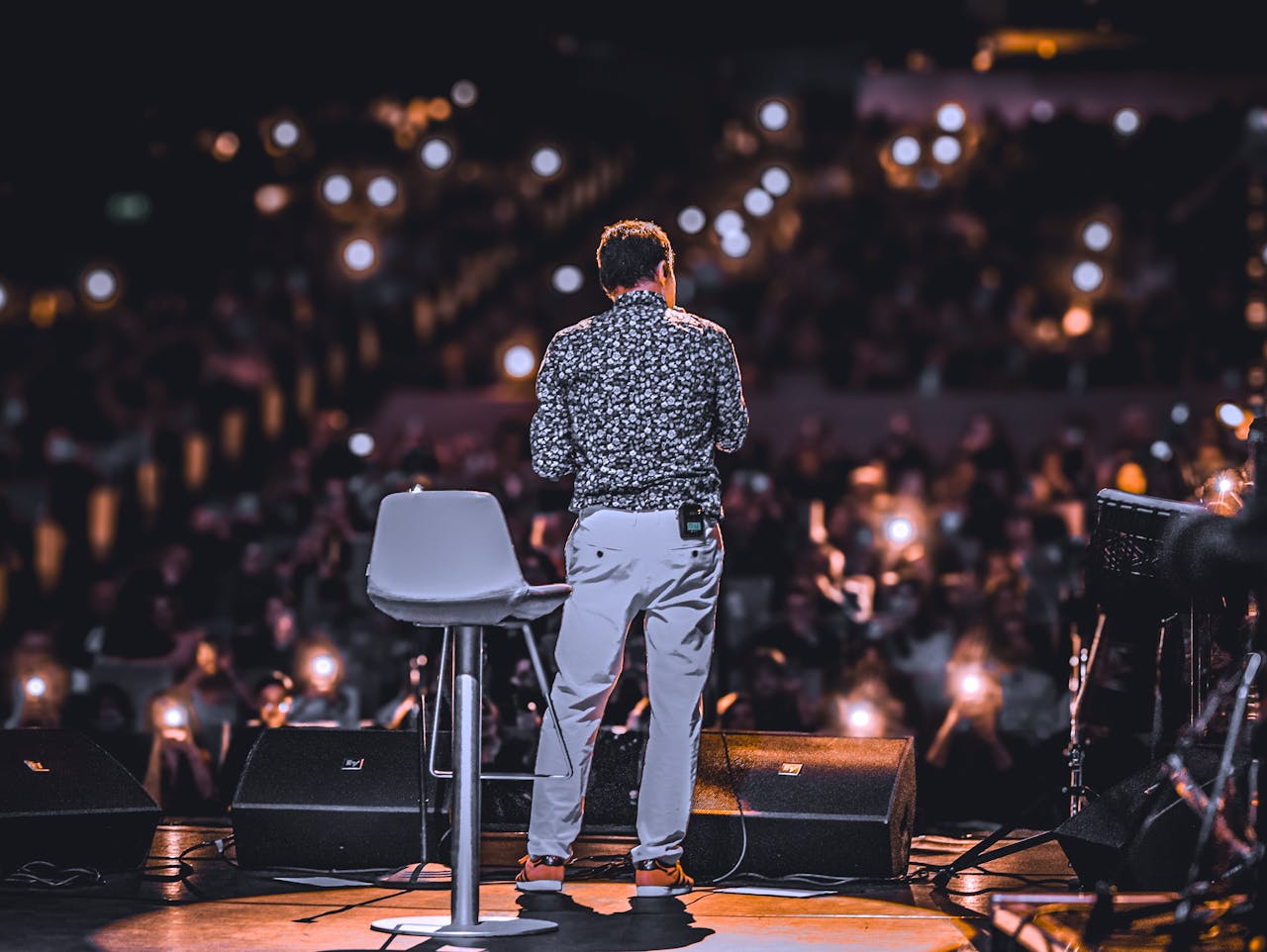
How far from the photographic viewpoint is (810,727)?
8.36 metres

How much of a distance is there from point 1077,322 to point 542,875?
1146cm

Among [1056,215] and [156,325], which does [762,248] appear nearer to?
[1056,215]

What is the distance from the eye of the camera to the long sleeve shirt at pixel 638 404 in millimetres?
4652

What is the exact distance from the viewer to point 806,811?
5.07m

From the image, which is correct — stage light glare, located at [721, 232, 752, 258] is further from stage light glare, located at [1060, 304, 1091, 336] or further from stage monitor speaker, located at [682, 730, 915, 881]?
stage monitor speaker, located at [682, 730, 915, 881]

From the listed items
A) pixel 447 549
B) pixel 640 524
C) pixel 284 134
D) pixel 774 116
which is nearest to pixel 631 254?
pixel 640 524

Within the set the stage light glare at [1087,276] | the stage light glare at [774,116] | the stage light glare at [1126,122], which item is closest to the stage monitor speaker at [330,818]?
the stage light glare at [1087,276]

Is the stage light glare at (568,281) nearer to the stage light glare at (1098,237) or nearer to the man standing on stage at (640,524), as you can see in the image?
the stage light glare at (1098,237)

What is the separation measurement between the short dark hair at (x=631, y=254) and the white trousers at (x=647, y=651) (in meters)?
0.62

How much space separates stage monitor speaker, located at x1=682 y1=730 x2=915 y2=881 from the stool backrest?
1.32 m

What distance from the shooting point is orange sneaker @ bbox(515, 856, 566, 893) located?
473 centimetres

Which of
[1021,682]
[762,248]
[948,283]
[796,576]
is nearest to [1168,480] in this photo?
[1021,682]

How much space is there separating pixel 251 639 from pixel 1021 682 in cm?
391

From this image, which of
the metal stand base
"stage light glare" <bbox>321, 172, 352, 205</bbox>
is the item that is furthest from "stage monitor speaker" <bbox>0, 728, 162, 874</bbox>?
"stage light glare" <bbox>321, 172, 352, 205</bbox>
